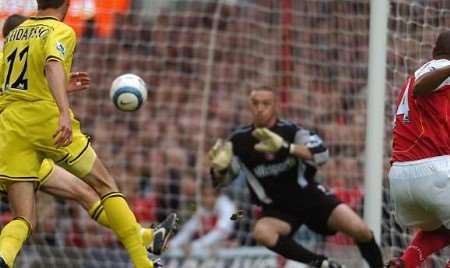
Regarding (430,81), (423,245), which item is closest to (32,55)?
(430,81)

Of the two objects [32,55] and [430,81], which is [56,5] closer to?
[32,55]

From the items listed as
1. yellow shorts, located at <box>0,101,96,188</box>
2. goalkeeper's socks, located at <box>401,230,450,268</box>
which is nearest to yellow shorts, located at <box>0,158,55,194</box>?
yellow shorts, located at <box>0,101,96,188</box>

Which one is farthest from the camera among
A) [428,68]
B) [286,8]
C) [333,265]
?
[286,8]

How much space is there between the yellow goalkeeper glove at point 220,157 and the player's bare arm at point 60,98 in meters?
3.08

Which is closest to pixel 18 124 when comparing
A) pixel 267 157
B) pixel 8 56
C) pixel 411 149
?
pixel 8 56

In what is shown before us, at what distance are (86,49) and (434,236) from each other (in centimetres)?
579

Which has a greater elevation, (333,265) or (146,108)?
(146,108)

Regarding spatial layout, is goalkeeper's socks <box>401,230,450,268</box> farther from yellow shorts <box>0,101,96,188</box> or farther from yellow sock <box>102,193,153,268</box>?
yellow shorts <box>0,101,96,188</box>

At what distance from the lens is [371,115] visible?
34.0 feet

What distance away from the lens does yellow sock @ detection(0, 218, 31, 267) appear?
7449 mm

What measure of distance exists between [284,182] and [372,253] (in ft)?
3.33

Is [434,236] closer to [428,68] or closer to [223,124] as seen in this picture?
[428,68]

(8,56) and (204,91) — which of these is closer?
(8,56)

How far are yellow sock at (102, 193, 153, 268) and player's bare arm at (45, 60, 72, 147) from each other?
88 cm
